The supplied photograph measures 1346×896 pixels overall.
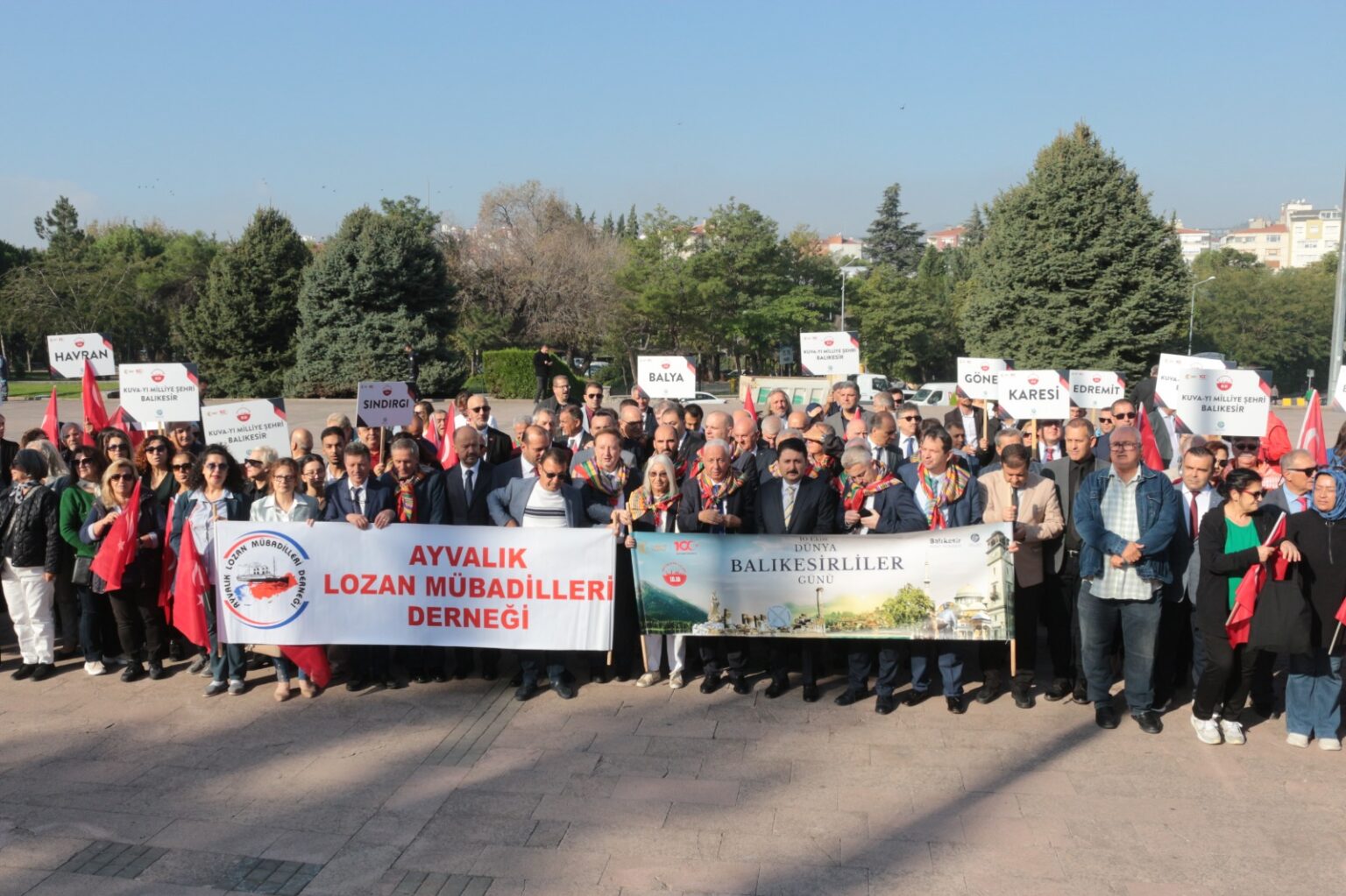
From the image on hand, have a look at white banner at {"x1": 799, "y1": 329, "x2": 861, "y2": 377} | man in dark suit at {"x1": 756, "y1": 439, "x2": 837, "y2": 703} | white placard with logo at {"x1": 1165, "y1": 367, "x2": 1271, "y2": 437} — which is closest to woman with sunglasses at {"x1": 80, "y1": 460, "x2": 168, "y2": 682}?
man in dark suit at {"x1": 756, "y1": 439, "x2": 837, "y2": 703}

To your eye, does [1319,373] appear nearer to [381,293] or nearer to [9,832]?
[381,293]

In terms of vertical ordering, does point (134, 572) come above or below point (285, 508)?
below

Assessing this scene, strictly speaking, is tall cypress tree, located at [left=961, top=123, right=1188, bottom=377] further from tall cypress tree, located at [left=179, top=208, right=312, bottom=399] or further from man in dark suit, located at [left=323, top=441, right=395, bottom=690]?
man in dark suit, located at [left=323, top=441, right=395, bottom=690]

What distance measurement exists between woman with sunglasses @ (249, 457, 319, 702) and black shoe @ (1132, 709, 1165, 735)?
556 cm

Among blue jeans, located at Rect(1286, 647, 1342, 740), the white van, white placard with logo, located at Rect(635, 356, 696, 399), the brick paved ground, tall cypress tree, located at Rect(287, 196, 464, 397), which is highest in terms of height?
tall cypress tree, located at Rect(287, 196, 464, 397)

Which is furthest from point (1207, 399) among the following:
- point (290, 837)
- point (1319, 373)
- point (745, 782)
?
point (1319, 373)

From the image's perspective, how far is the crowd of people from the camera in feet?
21.2

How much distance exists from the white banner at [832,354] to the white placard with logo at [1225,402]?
703 cm

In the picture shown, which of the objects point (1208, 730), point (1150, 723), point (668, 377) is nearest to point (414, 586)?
point (1150, 723)

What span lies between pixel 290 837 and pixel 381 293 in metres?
34.5

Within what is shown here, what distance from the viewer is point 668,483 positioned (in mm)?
7395

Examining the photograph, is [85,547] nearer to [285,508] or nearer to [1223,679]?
[285,508]

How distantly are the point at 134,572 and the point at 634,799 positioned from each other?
4242mm

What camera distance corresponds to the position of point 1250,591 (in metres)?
6.34
